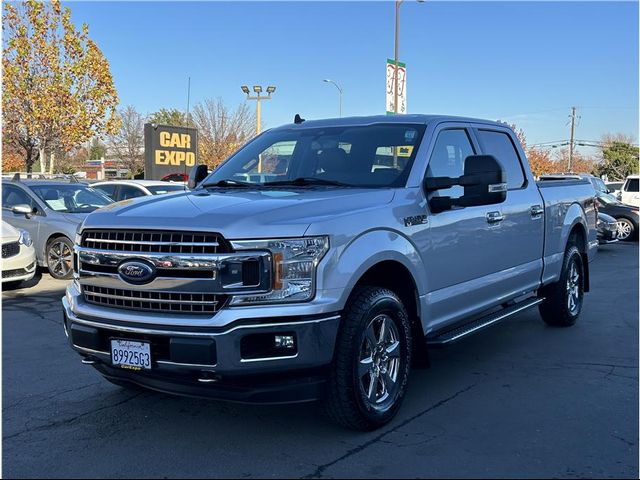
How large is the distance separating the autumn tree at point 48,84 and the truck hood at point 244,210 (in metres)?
24.1

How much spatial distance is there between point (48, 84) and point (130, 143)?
1093 inches

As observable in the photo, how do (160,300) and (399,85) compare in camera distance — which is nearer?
(160,300)

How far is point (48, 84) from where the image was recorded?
26.0m

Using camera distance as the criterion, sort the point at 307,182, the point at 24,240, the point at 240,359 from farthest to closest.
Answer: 1. the point at 24,240
2. the point at 307,182
3. the point at 240,359

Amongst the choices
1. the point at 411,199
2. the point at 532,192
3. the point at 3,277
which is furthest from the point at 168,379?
the point at 3,277

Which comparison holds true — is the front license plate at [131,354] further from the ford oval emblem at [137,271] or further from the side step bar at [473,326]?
the side step bar at [473,326]

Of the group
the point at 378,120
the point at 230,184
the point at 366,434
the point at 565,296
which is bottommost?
the point at 366,434

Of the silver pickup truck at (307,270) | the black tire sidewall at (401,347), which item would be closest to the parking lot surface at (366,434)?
the black tire sidewall at (401,347)

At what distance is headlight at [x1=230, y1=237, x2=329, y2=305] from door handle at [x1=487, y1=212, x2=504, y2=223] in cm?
214

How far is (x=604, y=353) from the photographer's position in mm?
6027

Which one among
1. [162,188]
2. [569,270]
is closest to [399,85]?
[162,188]

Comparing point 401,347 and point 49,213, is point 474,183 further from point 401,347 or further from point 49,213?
point 49,213

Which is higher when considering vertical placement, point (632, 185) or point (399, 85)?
point (399, 85)

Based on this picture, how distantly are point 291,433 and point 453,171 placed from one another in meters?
2.41
